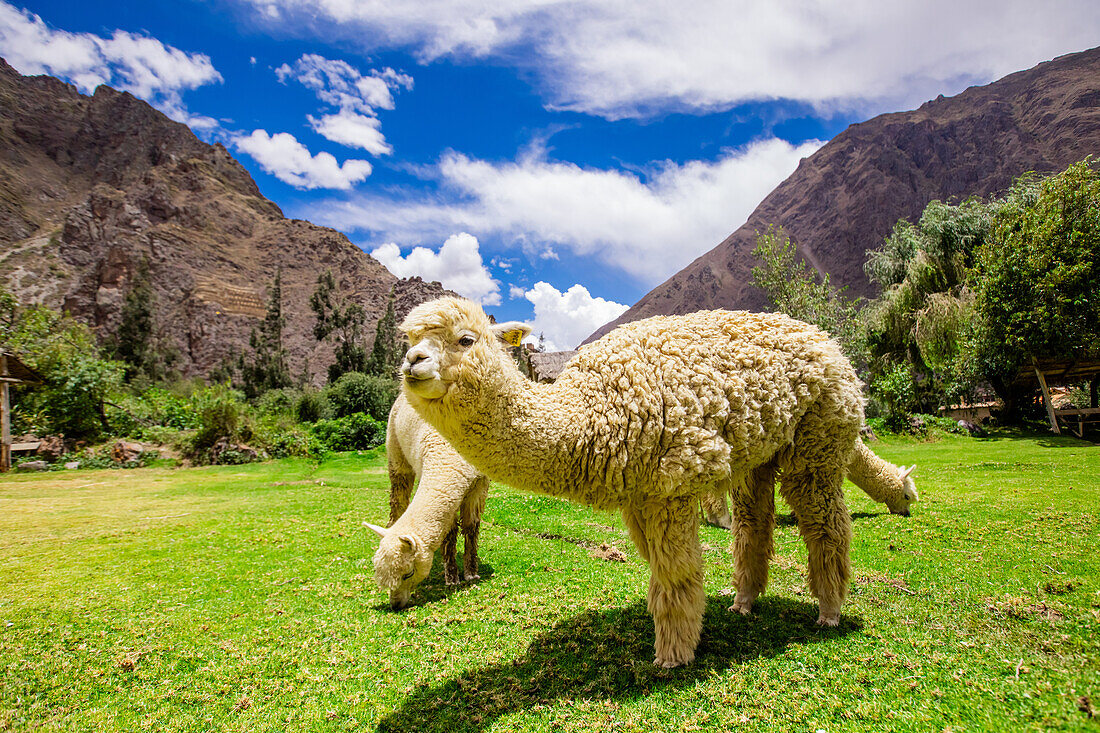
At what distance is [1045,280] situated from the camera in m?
16.5

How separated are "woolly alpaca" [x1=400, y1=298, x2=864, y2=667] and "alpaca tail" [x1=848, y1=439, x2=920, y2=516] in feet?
11.9

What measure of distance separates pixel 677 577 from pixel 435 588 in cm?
356

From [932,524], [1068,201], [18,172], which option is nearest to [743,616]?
[932,524]

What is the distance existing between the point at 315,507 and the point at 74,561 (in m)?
4.79

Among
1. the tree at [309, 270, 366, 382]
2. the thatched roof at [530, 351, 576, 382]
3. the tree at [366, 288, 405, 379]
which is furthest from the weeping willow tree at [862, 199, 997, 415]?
the tree at [309, 270, 366, 382]

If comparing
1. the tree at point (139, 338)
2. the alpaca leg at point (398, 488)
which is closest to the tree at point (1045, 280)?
the alpaca leg at point (398, 488)

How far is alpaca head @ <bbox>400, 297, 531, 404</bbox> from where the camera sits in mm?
3041

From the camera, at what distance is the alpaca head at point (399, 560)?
15.1ft

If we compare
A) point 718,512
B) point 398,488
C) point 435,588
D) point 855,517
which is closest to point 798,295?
point 855,517

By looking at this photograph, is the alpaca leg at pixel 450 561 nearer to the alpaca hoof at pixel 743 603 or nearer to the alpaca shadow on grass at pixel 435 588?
the alpaca shadow on grass at pixel 435 588

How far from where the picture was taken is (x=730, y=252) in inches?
3270

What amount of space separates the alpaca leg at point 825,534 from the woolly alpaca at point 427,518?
3472 mm

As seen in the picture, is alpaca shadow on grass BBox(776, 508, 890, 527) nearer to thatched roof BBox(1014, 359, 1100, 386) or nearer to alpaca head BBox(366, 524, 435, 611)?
alpaca head BBox(366, 524, 435, 611)

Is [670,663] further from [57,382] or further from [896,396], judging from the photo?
[57,382]
